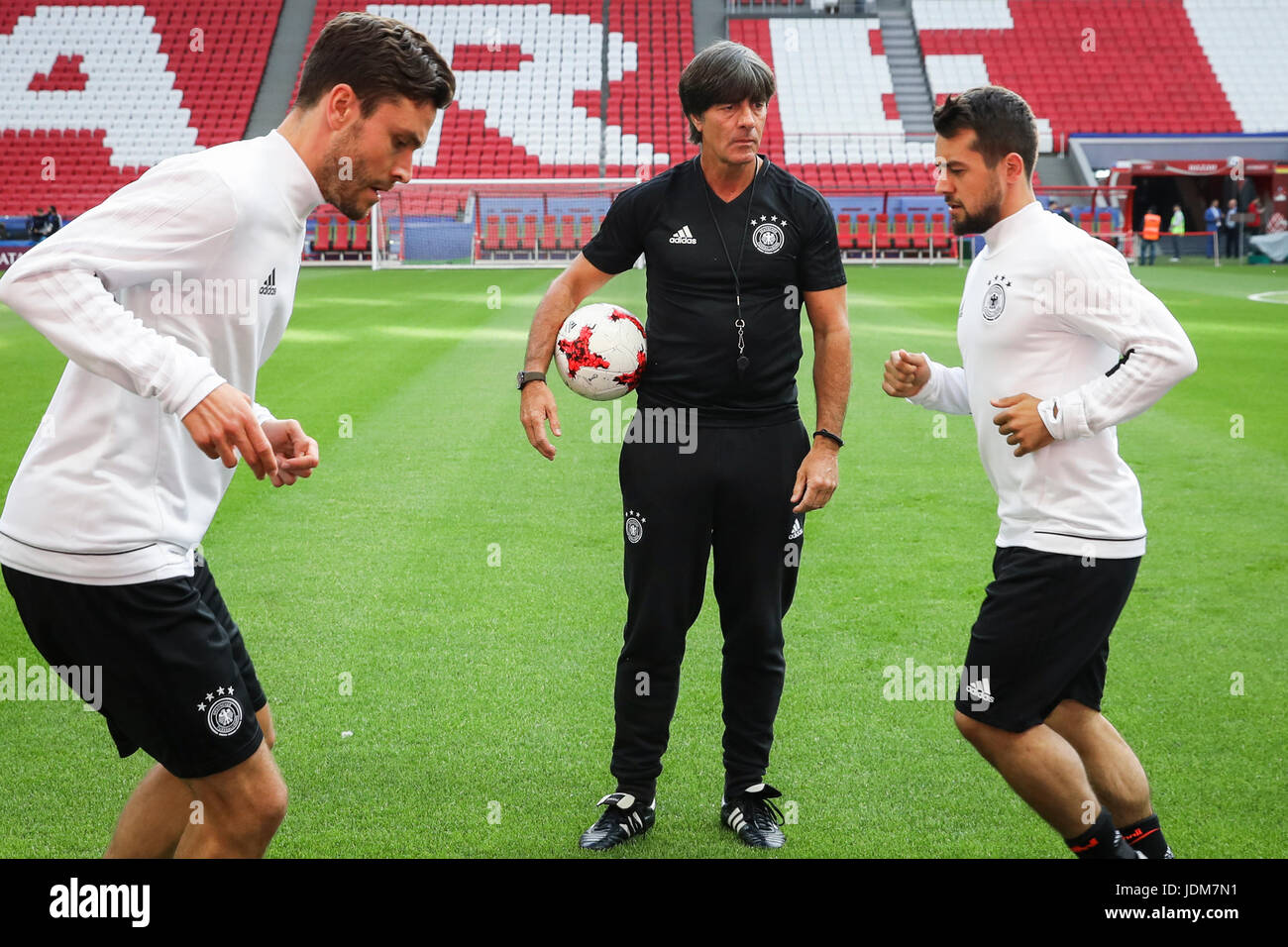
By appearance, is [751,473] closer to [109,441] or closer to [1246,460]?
[109,441]

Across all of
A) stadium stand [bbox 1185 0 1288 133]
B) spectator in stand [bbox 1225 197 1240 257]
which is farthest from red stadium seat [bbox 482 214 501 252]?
stadium stand [bbox 1185 0 1288 133]

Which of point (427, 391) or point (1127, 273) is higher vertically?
point (1127, 273)

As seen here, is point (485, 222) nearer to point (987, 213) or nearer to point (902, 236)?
point (902, 236)

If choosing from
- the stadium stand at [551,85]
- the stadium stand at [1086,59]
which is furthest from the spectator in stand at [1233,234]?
the stadium stand at [551,85]

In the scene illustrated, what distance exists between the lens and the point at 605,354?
3770 mm

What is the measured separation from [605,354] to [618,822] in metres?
1.40

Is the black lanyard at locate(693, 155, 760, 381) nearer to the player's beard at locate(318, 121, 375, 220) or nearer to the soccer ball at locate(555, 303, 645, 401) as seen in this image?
the soccer ball at locate(555, 303, 645, 401)

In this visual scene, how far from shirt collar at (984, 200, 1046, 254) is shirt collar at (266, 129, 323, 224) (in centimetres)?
168

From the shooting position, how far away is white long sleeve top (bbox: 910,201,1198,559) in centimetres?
288

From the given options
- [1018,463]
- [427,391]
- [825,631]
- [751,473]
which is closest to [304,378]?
[427,391]

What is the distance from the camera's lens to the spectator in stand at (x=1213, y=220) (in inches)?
1288

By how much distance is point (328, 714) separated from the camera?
4.53 metres

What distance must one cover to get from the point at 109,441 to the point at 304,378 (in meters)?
9.93
